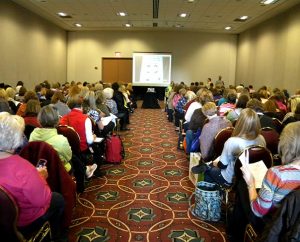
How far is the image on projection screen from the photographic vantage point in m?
17.7

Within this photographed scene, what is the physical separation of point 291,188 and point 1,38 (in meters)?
11.3

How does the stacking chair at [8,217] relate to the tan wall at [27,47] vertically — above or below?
below

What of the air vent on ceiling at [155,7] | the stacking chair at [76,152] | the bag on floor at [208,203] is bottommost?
the bag on floor at [208,203]

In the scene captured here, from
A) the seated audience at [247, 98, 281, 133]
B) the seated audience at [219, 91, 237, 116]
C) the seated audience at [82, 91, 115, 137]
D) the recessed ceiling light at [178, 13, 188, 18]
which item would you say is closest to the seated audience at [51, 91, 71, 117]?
the seated audience at [82, 91, 115, 137]

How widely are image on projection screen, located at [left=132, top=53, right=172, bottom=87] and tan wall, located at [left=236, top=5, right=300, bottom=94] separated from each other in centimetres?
437

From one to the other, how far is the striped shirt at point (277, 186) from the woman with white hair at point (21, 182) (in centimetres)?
148

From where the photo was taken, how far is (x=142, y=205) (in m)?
3.84

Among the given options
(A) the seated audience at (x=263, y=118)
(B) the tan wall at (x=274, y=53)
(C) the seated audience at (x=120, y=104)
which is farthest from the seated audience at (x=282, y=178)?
(B) the tan wall at (x=274, y=53)

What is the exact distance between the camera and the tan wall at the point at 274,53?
11148 millimetres

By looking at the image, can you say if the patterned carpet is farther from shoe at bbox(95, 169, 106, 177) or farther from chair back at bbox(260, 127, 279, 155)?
chair back at bbox(260, 127, 279, 155)

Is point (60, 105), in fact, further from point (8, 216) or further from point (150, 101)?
point (150, 101)

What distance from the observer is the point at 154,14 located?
42.7ft

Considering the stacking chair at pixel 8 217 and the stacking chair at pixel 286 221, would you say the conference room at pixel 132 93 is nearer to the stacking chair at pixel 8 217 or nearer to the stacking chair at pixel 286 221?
the stacking chair at pixel 8 217

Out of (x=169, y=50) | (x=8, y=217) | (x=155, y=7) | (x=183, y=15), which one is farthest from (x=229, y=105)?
(x=169, y=50)
